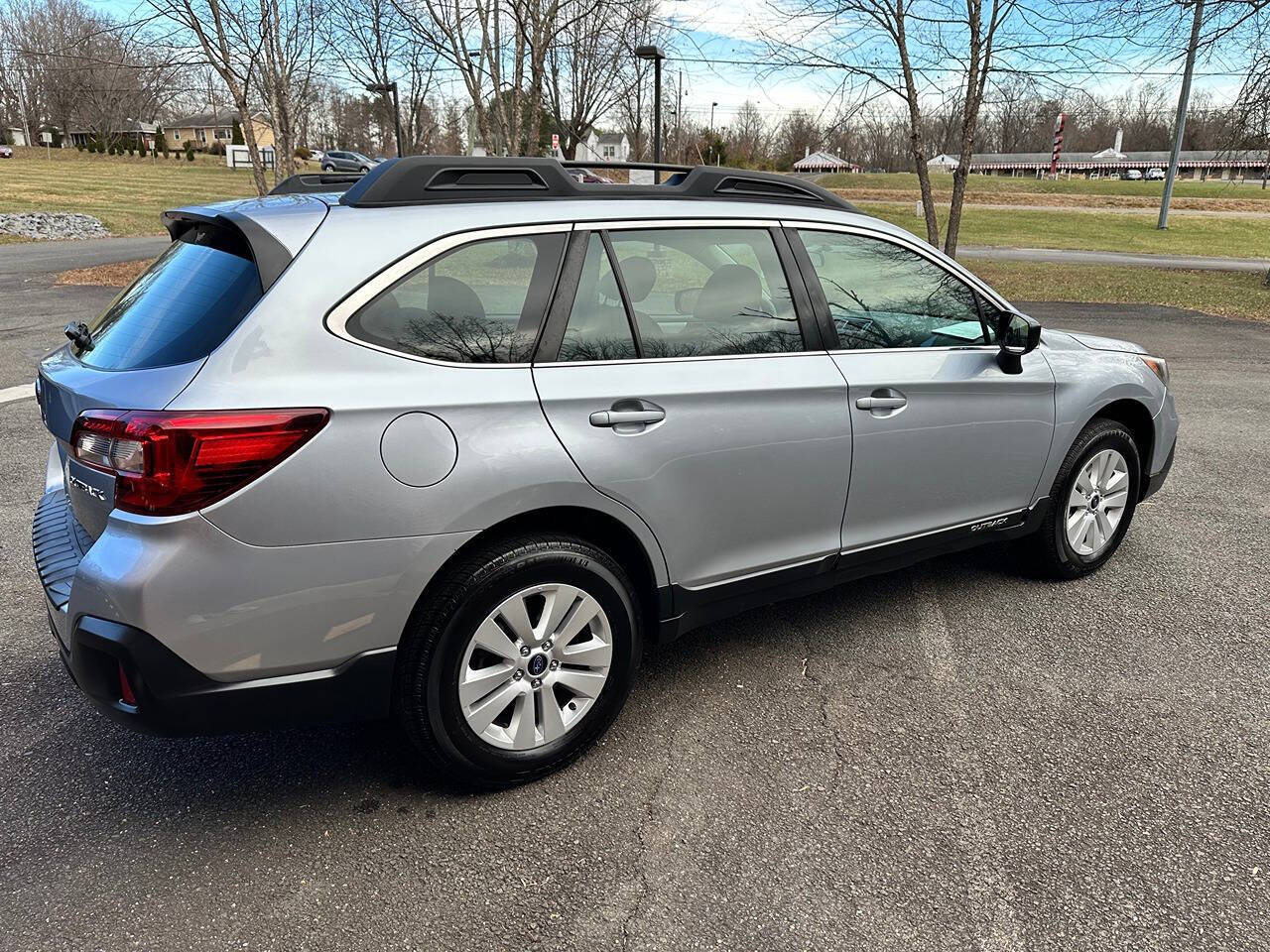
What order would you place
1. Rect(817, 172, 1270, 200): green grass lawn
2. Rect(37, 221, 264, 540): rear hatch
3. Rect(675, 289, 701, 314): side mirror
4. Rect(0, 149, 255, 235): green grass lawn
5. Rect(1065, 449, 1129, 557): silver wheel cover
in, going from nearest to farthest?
Rect(37, 221, 264, 540): rear hatch → Rect(675, 289, 701, 314): side mirror → Rect(1065, 449, 1129, 557): silver wheel cover → Rect(0, 149, 255, 235): green grass lawn → Rect(817, 172, 1270, 200): green grass lawn

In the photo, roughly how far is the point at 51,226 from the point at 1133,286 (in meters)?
24.9

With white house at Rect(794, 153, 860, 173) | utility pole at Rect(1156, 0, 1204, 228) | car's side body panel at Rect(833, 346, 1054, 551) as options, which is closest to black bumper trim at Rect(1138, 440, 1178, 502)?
car's side body panel at Rect(833, 346, 1054, 551)

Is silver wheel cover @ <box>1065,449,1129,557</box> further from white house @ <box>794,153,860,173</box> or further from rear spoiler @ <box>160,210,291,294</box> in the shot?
white house @ <box>794,153,860,173</box>

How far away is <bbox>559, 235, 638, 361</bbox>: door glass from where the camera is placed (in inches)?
107

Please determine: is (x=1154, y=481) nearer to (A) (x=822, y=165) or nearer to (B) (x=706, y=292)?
(B) (x=706, y=292)

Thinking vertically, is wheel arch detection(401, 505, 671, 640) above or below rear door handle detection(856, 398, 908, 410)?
below

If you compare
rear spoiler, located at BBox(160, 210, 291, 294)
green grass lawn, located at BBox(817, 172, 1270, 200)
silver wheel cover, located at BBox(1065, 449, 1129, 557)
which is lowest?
silver wheel cover, located at BBox(1065, 449, 1129, 557)

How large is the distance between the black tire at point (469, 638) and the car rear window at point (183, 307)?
89 centimetres

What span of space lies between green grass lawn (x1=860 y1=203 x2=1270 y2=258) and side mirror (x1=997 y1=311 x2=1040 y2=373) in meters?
25.6

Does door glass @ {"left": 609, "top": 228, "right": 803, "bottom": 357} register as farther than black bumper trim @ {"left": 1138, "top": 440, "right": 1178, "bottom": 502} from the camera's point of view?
No

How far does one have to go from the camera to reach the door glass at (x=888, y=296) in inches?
132

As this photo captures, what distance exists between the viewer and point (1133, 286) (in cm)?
1722

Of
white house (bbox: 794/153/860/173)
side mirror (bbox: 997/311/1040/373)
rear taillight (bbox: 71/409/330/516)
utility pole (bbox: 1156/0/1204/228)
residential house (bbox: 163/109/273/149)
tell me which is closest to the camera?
rear taillight (bbox: 71/409/330/516)

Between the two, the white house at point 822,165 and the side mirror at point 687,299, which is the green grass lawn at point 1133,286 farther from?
the white house at point 822,165
